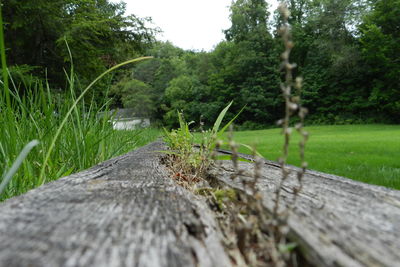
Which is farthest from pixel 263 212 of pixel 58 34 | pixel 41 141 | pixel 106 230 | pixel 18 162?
pixel 58 34

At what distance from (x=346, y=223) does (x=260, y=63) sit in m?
30.5

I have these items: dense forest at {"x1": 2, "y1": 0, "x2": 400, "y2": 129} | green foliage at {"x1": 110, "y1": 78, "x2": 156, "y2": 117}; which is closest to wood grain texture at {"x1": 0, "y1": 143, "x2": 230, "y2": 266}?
dense forest at {"x1": 2, "y1": 0, "x2": 400, "y2": 129}

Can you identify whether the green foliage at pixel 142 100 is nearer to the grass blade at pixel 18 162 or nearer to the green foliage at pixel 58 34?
the green foliage at pixel 58 34

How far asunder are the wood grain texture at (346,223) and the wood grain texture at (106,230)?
121 millimetres

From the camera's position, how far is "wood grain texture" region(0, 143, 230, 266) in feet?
0.95

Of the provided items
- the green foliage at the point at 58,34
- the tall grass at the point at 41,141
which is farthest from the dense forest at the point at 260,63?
the tall grass at the point at 41,141

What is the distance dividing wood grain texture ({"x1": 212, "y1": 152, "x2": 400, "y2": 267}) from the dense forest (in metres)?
6.95

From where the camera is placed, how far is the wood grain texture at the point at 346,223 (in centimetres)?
31

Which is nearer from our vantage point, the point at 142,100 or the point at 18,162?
the point at 18,162

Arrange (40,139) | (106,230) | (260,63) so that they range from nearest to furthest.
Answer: (106,230), (40,139), (260,63)

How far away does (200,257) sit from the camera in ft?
1.06

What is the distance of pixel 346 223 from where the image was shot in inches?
15.9

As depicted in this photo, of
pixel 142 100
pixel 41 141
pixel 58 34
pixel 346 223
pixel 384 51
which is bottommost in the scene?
pixel 346 223

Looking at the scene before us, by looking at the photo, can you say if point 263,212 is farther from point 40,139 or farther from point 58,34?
point 58,34
